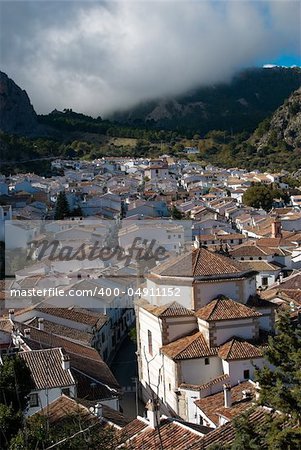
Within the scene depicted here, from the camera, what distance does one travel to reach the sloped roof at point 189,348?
15.4m

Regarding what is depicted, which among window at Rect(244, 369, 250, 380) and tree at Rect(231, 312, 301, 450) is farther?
window at Rect(244, 369, 250, 380)

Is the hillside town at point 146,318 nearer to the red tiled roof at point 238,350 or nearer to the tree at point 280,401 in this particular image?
the red tiled roof at point 238,350

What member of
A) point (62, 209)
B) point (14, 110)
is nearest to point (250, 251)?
point (62, 209)

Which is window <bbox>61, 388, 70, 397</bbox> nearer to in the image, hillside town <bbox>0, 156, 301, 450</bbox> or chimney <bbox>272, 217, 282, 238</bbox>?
hillside town <bbox>0, 156, 301, 450</bbox>

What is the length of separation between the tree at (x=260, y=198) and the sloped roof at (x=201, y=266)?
4626 cm

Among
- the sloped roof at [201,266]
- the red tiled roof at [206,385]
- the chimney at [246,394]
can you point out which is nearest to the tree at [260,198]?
the sloped roof at [201,266]

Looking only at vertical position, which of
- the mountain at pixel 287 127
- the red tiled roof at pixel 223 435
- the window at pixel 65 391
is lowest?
the window at pixel 65 391

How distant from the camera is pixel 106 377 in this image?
15727 millimetres

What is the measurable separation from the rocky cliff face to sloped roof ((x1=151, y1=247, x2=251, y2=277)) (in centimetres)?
9828

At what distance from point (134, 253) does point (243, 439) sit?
91.9 ft

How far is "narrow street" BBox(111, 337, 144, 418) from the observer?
1658 cm

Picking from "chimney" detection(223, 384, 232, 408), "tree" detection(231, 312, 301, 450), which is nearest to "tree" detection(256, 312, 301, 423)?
"tree" detection(231, 312, 301, 450)

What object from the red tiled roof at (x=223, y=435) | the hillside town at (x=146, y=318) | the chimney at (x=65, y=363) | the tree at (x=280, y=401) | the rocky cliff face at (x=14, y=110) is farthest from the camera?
the rocky cliff face at (x=14, y=110)

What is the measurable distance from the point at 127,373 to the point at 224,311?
232 inches
